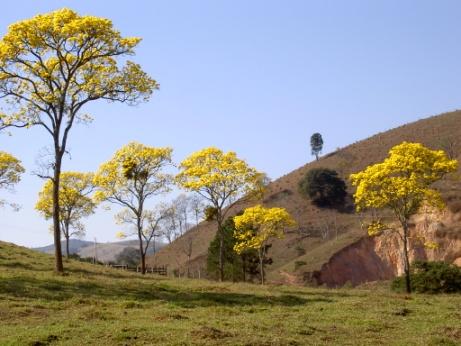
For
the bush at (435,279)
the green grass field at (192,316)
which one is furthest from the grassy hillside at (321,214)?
the green grass field at (192,316)

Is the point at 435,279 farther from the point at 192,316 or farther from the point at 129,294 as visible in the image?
the point at 192,316

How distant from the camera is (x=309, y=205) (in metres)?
116

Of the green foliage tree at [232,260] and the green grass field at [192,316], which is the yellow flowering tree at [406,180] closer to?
the green grass field at [192,316]

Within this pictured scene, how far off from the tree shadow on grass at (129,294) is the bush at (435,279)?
1708 cm

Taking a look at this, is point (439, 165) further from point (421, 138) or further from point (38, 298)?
point (421, 138)

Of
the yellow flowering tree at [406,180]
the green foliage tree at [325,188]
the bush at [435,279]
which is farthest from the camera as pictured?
the green foliage tree at [325,188]

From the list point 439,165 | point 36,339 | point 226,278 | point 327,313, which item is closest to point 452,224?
point 226,278

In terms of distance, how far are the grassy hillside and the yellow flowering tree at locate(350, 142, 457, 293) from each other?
3487cm

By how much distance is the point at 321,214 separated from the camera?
111m

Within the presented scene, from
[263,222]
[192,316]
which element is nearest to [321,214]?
[263,222]

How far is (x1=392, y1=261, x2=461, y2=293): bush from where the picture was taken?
45406 mm

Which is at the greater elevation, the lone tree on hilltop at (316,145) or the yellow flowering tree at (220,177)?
the lone tree on hilltop at (316,145)

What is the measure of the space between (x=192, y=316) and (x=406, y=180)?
902 inches

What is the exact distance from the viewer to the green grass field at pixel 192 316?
17203mm
